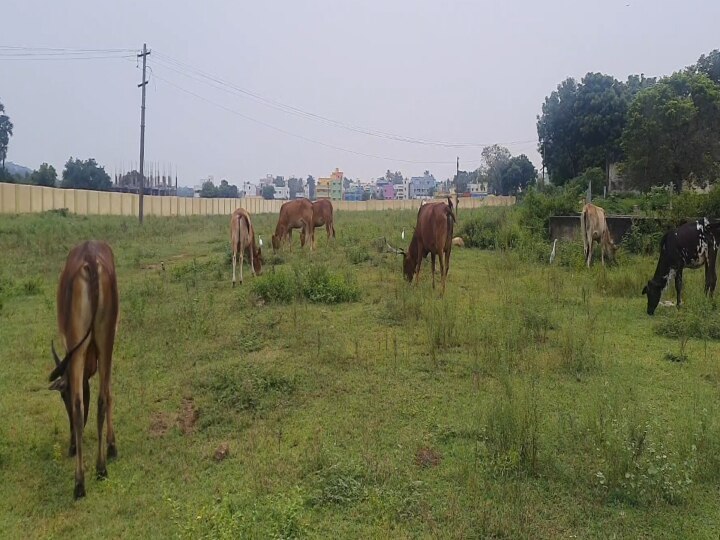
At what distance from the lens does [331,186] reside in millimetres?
105125

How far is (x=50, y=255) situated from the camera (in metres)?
17.1

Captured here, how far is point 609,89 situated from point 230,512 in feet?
143

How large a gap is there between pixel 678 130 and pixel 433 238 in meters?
23.4

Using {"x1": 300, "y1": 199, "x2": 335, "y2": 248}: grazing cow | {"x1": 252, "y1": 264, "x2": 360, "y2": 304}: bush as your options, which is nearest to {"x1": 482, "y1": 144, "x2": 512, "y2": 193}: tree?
{"x1": 300, "y1": 199, "x2": 335, "y2": 248}: grazing cow

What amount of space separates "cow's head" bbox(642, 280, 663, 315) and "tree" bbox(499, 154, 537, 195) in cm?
5563

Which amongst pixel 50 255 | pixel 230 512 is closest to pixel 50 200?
pixel 50 255

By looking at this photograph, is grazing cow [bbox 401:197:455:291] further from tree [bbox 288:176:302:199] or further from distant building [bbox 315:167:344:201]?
tree [bbox 288:176:302:199]

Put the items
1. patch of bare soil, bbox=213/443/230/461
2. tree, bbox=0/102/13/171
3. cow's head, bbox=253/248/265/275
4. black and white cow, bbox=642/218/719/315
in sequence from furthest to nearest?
1. tree, bbox=0/102/13/171
2. cow's head, bbox=253/248/265/275
3. black and white cow, bbox=642/218/719/315
4. patch of bare soil, bbox=213/443/230/461

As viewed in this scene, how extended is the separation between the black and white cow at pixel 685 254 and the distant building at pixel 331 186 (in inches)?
3424

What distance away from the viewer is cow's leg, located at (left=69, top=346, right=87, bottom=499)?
4.64m

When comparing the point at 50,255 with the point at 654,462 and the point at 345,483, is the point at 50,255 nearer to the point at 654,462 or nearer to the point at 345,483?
the point at 345,483

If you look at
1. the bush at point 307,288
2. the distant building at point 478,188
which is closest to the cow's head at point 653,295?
the bush at point 307,288

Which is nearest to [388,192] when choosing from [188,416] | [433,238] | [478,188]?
[478,188]

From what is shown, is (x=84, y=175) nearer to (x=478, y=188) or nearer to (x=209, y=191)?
(x=209, y=191)
